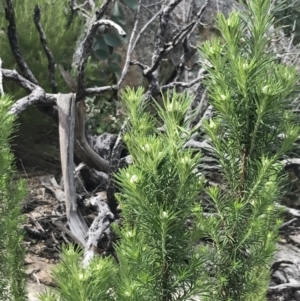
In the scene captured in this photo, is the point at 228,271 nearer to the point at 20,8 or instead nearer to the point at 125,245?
the point at 125,245

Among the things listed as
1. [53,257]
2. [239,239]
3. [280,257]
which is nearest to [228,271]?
[239,239]

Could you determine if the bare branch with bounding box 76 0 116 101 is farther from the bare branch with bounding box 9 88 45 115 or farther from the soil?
the soil

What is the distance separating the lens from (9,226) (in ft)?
4.90

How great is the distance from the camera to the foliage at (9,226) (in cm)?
140

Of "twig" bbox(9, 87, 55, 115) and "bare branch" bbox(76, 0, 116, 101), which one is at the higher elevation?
"bare branch" bbox(76, 0, 116, 101)

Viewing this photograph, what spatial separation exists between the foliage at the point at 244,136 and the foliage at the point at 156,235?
8cm

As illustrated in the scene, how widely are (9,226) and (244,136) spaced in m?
0.74

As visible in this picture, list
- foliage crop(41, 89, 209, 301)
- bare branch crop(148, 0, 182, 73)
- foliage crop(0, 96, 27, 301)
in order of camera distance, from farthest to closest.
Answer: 1. bare branch crop(148, 0, 182, 73)
2. foliage crop(0, 96, 27, 301)
3. foliage crop(41, 89, 209, 301)

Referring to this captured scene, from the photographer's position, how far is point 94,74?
4.76m

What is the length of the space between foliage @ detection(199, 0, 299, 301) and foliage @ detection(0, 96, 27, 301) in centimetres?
56

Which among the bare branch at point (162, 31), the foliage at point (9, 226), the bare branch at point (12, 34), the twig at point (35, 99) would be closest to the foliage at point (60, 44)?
the bare branch at point (12, 34)

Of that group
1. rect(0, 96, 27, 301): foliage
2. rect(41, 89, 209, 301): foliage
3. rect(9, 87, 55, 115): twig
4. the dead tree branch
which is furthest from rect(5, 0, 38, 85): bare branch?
rect(41, 89, 209, 301): foliage

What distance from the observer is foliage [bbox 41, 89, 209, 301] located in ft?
3.56

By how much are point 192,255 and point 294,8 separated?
4201mm
